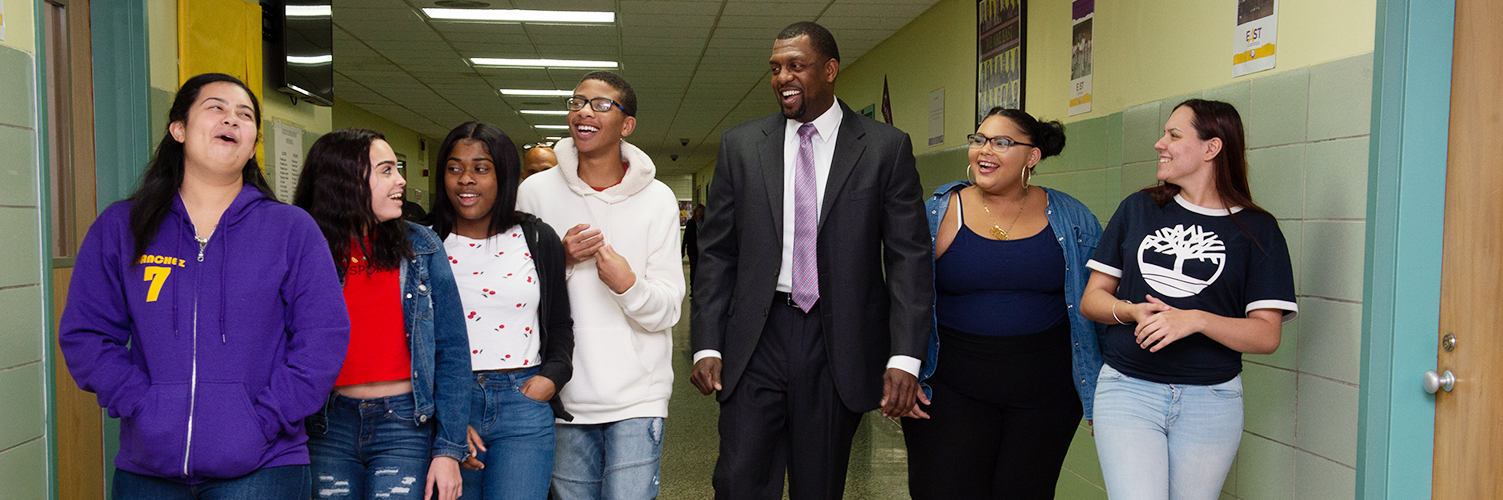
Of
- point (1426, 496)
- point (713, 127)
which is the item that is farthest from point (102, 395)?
point (713, 127)

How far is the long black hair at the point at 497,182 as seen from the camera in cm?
223

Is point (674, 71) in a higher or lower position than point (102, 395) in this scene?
→ higher

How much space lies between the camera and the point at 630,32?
290 inches

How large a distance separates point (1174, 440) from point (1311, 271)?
703mm

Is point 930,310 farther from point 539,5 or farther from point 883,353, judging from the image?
point 539,5

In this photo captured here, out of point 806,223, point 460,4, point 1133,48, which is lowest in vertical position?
point 806,223

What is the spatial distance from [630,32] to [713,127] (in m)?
7.34

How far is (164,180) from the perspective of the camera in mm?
1764

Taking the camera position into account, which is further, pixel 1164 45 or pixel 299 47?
pixel 299 47

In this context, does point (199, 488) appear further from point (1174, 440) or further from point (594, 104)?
point (1174, 440)

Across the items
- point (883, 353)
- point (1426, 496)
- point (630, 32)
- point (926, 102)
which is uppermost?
point (630, 32)

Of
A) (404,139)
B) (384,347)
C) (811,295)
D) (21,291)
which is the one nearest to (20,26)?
(21,291)

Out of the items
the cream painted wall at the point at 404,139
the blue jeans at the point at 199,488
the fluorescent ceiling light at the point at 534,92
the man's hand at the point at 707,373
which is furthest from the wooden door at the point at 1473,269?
the cream painted wall at the point at 404,139

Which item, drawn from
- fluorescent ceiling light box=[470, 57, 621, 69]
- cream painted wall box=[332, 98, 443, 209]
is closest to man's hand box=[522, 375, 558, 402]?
fluorescent ceiling light box=[470, 57, 621, 69]
